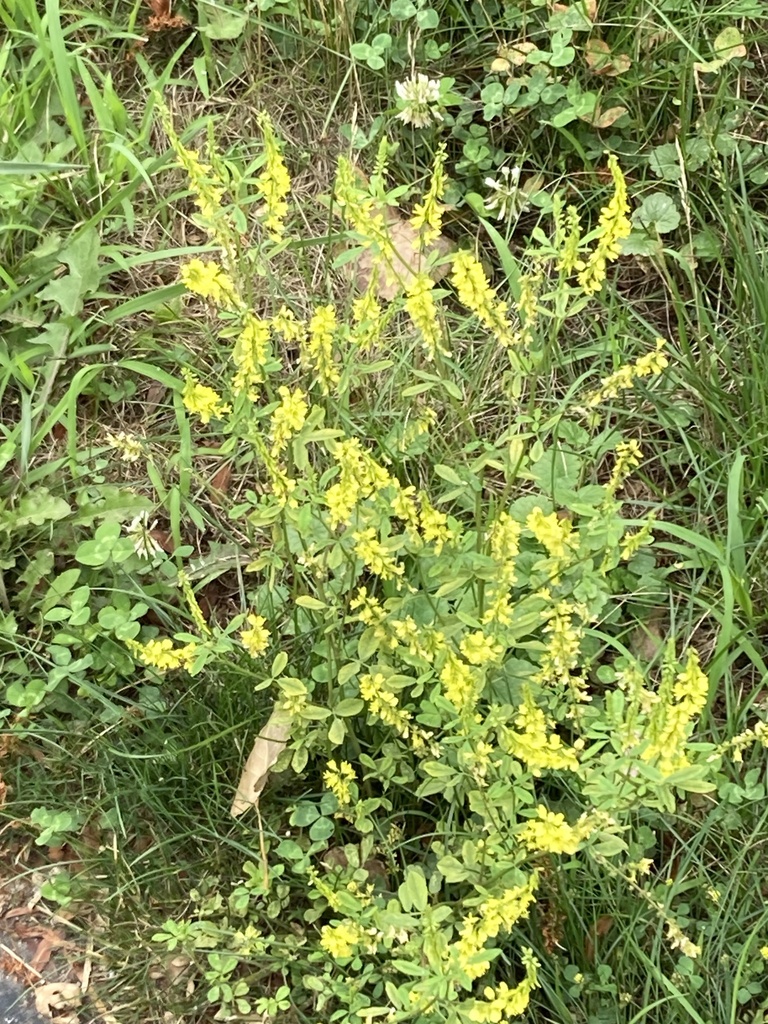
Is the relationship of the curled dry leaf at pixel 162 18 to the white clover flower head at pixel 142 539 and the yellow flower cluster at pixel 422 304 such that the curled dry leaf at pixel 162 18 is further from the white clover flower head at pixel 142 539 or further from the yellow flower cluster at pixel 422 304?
the yellow flower cluster at pixel 422 304

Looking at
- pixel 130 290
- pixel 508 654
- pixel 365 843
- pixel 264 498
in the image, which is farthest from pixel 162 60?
pixel 365 843

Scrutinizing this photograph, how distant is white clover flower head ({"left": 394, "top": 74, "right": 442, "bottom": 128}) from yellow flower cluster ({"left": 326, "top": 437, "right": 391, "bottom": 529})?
1122 millimetres

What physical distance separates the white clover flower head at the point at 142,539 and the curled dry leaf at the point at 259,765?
1.44 feet

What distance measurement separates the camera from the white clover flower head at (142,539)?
2.08 m

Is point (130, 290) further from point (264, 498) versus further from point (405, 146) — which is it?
point (264, 498)

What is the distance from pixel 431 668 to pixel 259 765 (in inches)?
19.9

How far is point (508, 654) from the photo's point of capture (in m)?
1.88

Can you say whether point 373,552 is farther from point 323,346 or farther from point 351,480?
point 323,346

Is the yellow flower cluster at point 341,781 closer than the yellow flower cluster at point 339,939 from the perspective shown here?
No

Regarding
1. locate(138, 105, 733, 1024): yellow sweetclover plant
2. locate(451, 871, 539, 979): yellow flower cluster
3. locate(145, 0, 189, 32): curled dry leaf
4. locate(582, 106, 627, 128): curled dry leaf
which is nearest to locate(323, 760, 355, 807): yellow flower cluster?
locate(138, 105, 733, 1024): yellow sweetclover plant

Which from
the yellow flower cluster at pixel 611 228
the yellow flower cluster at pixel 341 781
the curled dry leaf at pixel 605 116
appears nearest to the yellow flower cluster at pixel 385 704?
the yellow flower cluster at pixel 341 781

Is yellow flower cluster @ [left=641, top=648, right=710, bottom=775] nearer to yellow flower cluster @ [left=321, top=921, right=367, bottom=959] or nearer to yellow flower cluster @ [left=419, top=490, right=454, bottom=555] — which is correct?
yellow flower cluster @ [left=419, top=490, right=454, bottom=555]

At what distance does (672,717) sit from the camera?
4.33ft

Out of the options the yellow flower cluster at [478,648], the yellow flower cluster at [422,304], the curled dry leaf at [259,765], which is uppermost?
the yellow flower cluster at [422,304]
